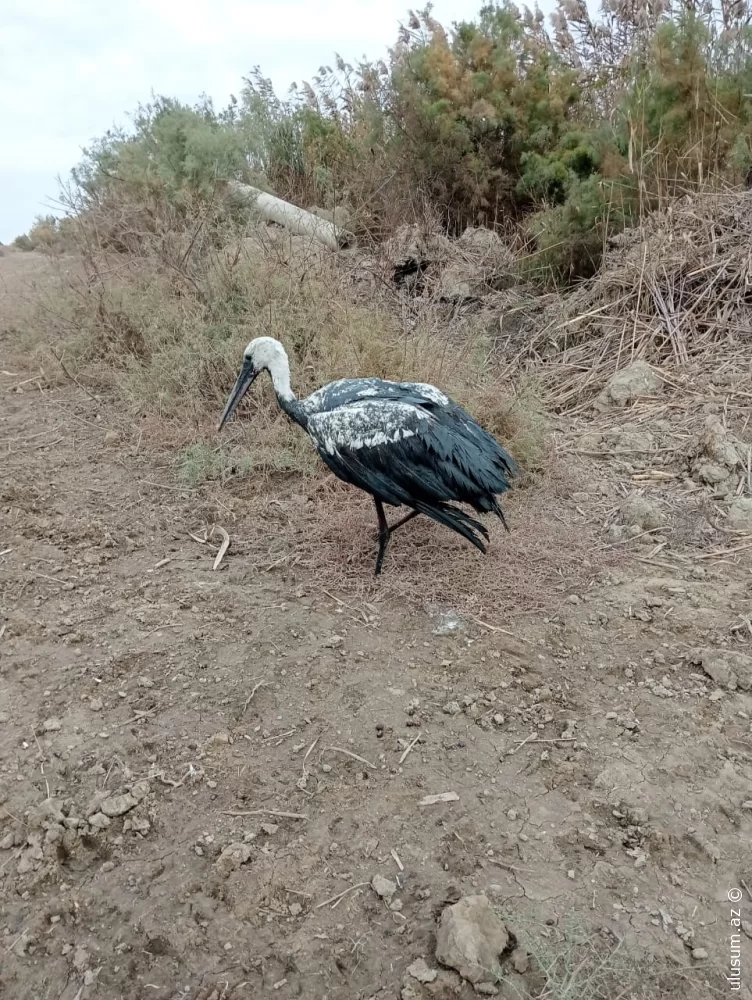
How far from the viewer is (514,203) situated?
7.35m

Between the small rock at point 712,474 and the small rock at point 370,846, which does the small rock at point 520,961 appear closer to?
the small rock at point 370,846

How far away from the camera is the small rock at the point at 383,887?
221 centimetres

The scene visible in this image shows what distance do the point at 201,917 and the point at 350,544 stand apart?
2.05 meters

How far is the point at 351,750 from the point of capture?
2.76m

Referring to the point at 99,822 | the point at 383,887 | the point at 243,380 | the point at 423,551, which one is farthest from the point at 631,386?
the point at 99,822

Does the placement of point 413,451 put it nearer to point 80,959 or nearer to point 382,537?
point 382,537

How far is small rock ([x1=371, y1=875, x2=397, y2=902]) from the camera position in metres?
2.21

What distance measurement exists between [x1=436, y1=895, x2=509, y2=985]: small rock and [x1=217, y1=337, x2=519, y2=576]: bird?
167 centimetres

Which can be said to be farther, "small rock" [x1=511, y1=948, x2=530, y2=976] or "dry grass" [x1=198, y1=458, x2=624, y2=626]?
"dry grass" [x1=198, y1=458, x2=624, y2=626]

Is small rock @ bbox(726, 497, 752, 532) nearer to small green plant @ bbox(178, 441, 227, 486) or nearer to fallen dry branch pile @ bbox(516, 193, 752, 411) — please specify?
fallen dry branch pile @ bbox(516, 193, 752, 411)

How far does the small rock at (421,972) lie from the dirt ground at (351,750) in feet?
0.07

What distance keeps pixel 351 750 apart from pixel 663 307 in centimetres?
421

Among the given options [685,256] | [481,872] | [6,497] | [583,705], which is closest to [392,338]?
[685,256]

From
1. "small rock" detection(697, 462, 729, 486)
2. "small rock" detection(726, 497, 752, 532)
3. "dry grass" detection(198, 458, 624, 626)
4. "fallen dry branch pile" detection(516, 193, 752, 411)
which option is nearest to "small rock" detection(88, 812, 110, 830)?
"dry grass" detection(198, 458, 624, 626)
